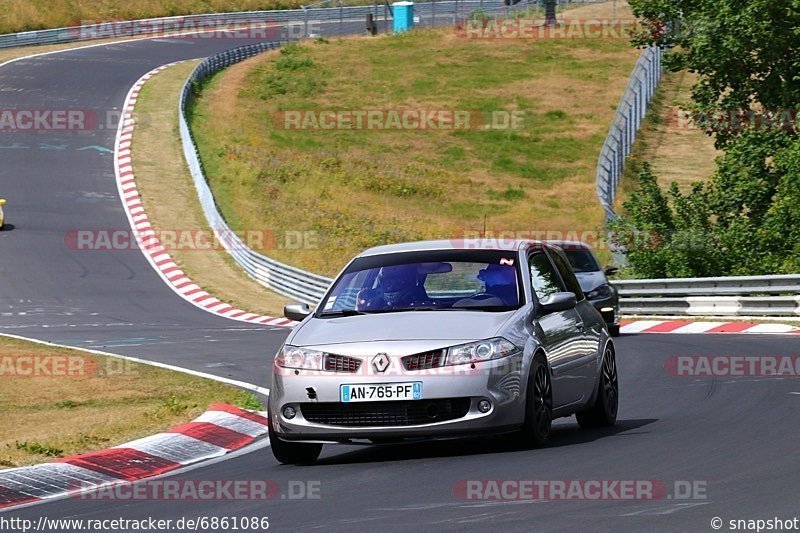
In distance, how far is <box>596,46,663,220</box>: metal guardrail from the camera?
142 ft

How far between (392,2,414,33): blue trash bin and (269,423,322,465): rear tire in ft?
232

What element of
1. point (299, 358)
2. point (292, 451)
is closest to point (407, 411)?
point (299, 358)

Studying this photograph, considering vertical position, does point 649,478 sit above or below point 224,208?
above

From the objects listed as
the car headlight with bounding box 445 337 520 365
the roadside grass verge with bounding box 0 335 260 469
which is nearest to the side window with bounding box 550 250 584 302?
the car headlight with bounding box 445 337 520 365

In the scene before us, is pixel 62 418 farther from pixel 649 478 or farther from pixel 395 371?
pixel 649 478

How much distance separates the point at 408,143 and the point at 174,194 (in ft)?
50.4

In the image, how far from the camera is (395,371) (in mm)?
9672

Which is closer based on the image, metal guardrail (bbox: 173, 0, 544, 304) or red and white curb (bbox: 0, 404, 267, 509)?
red and white curb (bbox: 0, 404, 267, 509)

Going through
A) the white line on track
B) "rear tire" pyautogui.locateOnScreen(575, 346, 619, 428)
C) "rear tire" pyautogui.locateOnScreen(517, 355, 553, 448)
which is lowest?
the white line on track

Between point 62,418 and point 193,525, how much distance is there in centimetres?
673

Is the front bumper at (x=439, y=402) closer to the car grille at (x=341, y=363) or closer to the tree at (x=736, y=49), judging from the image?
the car grille at (x=341, y=363)

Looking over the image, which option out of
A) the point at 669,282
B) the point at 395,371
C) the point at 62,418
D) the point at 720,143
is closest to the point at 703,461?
the point at 395,371

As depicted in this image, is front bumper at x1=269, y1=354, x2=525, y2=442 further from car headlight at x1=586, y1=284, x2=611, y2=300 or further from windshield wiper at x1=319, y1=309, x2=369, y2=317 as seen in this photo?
car headlight at x1=586, y1=284, x2=611, y2=300

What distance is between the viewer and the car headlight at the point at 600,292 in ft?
70.5
